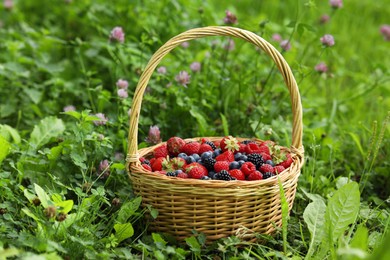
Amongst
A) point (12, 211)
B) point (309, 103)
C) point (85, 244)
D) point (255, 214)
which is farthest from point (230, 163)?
point (309, 103)

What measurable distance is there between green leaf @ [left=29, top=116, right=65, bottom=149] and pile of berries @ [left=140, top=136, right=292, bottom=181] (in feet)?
1.83

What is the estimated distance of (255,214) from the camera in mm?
2109

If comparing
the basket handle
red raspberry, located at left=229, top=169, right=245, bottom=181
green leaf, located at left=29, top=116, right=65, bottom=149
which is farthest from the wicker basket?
green leaf, located at left=29, top=116, right=65, bottom=149

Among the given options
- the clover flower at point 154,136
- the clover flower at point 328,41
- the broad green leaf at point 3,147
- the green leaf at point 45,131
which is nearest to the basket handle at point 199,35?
the clover flower at point 154,136

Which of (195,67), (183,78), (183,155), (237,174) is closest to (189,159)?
(183,155)

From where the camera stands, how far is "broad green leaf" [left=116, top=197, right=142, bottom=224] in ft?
7.01

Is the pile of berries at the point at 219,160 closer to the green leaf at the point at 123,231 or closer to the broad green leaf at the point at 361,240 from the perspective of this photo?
the green leaf at the point at 123,231

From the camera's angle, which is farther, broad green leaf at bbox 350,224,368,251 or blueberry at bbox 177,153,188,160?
blueberry at bbox 177,153,188,160

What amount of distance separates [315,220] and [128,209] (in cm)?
68

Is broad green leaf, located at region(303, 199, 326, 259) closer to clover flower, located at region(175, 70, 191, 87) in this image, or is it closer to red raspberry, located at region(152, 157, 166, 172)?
red raspberry, located at region(152, 157, 166, 172)

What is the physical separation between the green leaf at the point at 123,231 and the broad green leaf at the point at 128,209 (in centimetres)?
5

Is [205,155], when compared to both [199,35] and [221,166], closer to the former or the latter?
[221,166]

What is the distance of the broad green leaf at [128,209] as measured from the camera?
214cm

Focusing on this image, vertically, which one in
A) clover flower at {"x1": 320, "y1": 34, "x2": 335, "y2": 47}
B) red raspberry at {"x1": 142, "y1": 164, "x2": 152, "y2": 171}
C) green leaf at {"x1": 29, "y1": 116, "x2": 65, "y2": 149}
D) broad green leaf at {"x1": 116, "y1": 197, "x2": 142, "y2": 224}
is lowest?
green leaf at {"x1": 29, "y1": 116, "x2": 65, "y2": 149}
